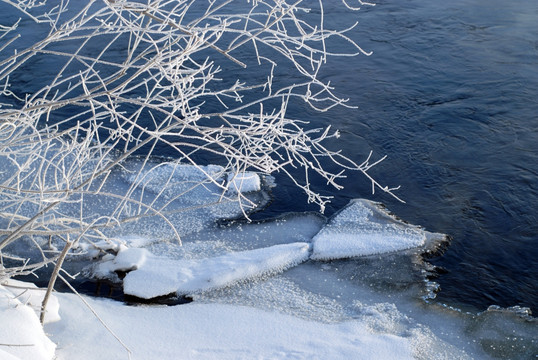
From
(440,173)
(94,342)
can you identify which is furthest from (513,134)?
(94,342)

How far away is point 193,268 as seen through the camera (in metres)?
4.26

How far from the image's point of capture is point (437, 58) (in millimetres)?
8047

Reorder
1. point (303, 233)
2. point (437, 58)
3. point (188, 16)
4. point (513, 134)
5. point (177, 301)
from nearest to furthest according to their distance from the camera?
1. point (177, 301)
2. point (303, 233)
3. point (513, 134)
4. point (437, 58)
5. point (188, 16)

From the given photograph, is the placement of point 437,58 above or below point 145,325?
above

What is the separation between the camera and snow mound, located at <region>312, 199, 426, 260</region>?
4.54 m

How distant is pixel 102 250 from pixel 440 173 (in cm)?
308

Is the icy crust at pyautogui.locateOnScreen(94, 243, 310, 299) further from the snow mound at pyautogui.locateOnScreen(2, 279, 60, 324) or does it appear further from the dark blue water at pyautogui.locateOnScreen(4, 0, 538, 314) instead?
the dark blue water at pyautogui.locateOnScreen(4, 0, 538, 314)

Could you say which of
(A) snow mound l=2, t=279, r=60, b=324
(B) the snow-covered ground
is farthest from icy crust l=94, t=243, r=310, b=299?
(A) snow mound l=2, t=279, r=60, b=324

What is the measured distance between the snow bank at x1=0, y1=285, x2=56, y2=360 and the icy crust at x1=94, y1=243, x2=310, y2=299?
1.00 metres

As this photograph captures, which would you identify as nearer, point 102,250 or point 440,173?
point 102,250

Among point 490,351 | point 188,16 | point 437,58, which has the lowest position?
point 490,351

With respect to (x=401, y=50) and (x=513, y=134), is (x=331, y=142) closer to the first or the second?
(x=513, y=134)

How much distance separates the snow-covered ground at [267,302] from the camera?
334 centimetres

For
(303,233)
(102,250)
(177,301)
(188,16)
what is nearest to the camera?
(177,301)
